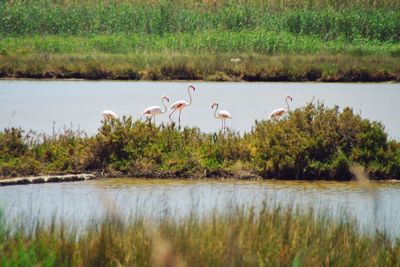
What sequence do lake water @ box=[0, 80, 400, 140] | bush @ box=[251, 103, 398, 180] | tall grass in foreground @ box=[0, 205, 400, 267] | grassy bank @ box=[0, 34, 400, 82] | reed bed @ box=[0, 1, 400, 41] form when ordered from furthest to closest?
reed bed @ box=[0, 1, 400, 41]
grassy bank @ box=[0, 34, 400, 82]
lake water @ box=[0, 80, 400, 140]
bush @ box=[251, 103, 398, 180]
tall grass in foreground @ box=[0, 205, 400, 267]

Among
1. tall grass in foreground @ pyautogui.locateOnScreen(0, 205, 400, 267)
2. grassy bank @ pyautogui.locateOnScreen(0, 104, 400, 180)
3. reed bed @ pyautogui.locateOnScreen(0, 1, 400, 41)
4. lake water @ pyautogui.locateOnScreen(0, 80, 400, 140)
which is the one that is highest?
reed bed @ pyautogui.locateOnScreen(0, 1, 400, 41)

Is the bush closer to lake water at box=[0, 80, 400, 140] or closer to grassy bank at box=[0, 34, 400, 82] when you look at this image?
lake water at box=[0, 80, 400, 140]

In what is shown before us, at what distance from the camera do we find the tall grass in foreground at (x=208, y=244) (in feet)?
26.0

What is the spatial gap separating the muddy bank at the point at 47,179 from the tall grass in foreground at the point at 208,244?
5.93m

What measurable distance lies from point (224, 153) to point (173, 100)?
39.5ft

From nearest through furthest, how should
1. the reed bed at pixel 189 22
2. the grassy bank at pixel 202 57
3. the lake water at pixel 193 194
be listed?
the lake water at pixel 193 194
the grassy bank at pixel 202 57
the reed bed at pixel 189 22

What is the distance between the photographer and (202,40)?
40250 mm

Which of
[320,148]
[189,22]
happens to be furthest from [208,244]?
[189,22]

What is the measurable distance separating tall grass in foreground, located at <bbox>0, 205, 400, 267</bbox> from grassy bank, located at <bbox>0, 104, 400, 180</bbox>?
663 centimetres

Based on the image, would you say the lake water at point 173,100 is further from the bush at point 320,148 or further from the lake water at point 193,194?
the lake water at point 193,194

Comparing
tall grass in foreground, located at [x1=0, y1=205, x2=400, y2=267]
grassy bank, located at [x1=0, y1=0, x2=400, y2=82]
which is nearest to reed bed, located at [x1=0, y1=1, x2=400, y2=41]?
grassy bank, located at [x1=0, y1=0, x2=400, y2=82]

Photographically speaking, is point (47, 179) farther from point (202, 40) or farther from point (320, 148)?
point (202, 40)

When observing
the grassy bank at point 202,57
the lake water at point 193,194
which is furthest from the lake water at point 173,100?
the lake water at point 193,194

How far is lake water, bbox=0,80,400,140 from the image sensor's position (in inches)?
914
